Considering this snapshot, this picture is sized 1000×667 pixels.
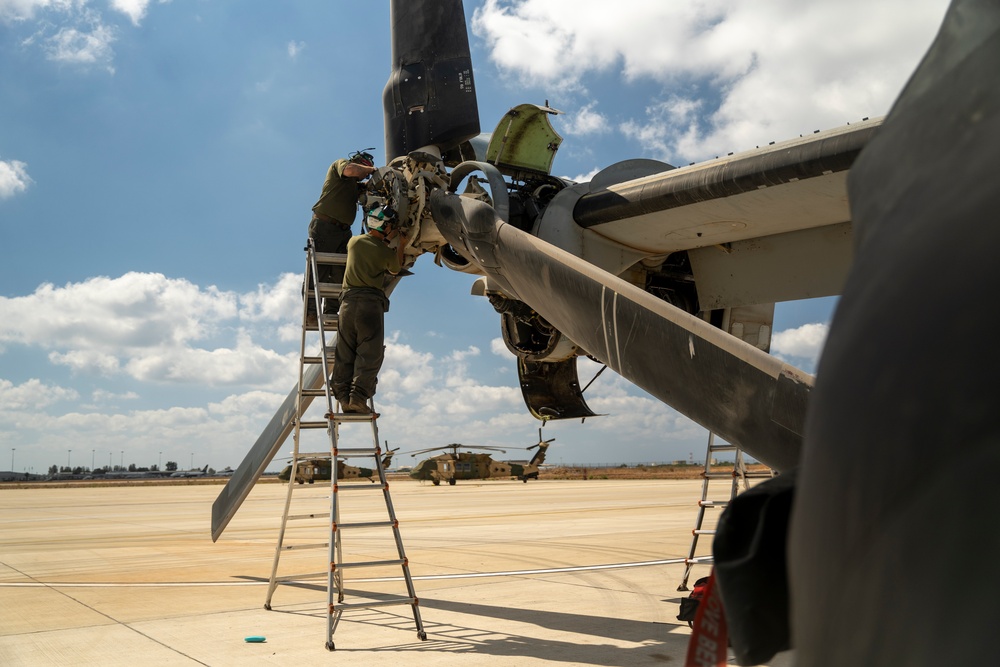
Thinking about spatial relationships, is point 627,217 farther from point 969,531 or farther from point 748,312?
point 969,531

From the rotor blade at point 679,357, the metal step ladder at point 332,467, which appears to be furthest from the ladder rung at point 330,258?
the rotor blade at point 679,357

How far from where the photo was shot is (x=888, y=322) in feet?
2.96

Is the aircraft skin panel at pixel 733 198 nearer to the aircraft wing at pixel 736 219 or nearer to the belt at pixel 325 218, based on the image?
the aircraft wing at pixel 736 219

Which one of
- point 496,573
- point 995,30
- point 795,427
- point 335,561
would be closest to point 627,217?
point 335,561

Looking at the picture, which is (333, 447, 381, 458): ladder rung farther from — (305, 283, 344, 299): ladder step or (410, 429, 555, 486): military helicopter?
(410, 429, 555, 486): military helicopter

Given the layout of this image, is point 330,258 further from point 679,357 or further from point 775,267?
point 679,357

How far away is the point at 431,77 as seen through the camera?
8836mm

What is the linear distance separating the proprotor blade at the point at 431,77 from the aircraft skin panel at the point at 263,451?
2920 millimetres

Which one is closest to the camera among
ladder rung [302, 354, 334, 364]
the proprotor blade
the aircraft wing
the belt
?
the aircraft wing

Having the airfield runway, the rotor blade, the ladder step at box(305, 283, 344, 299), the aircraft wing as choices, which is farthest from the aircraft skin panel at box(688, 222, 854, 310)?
the ladder step at box(305, 283, 344, 299)

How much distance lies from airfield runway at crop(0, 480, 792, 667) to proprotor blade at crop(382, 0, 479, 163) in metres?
5.00

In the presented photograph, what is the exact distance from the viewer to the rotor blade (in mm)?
3008

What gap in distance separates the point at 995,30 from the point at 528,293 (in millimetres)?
3931

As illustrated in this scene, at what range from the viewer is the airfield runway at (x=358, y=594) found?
648cm
